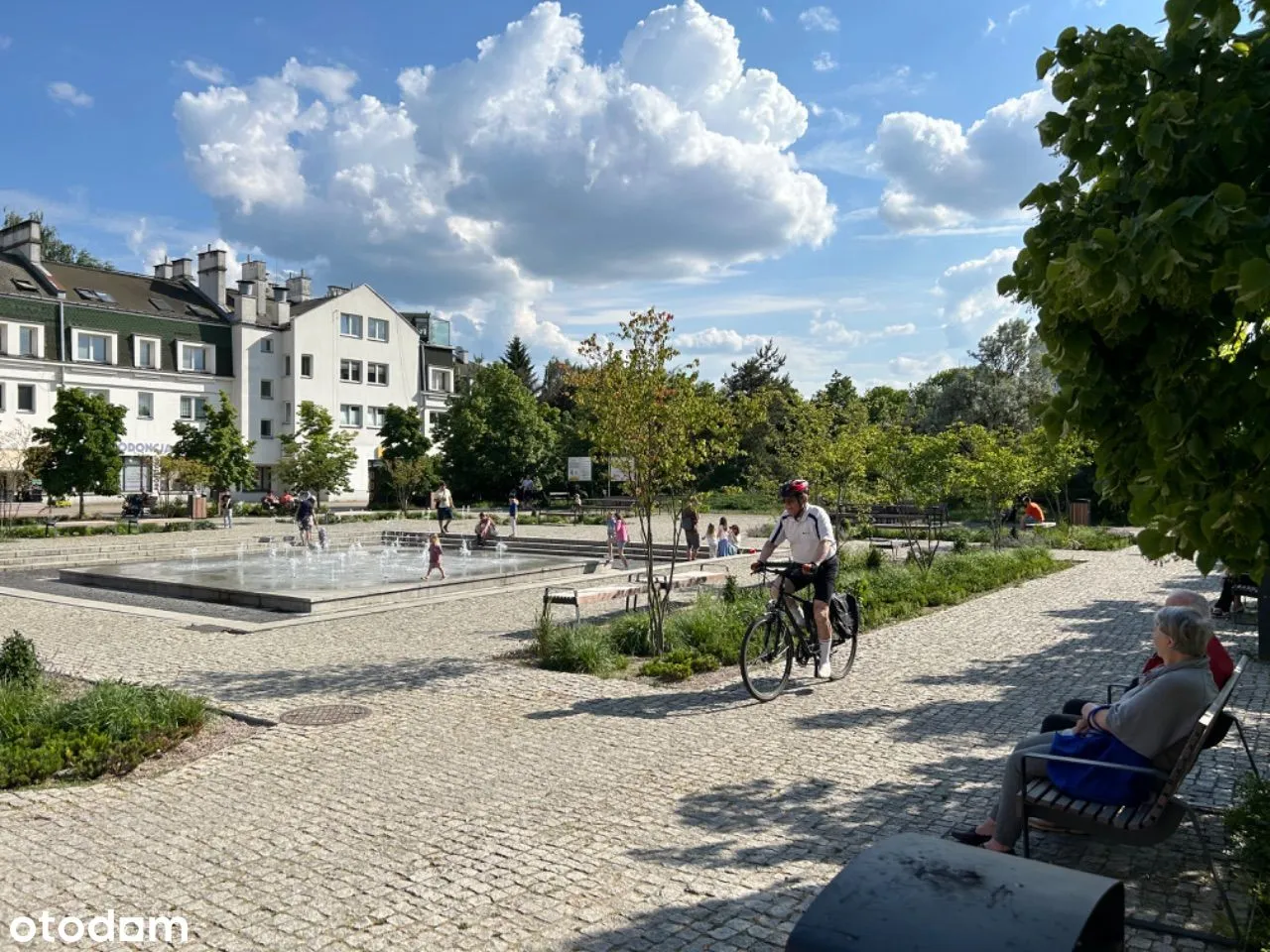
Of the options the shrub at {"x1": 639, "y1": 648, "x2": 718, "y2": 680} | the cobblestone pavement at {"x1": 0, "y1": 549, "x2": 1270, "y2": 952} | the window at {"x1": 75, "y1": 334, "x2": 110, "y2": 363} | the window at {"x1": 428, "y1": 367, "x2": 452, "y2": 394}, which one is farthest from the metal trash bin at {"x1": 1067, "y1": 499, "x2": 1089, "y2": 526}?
the window at {"x1": 75, "y1": 334, "x2": 110, "y2": 363}

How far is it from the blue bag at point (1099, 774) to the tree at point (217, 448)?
141 ft

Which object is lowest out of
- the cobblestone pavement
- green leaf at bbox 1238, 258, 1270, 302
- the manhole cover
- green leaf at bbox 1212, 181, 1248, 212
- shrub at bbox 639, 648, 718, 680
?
the cobblestone pavement

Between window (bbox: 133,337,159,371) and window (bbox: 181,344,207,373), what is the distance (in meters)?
1.65

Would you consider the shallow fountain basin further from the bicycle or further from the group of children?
the bicycle

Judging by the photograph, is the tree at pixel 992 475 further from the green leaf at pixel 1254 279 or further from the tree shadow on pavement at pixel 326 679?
the green leaf at pixel 1254 279

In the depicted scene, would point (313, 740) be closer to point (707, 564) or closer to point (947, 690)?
point (947, 690)

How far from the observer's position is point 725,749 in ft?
23.1

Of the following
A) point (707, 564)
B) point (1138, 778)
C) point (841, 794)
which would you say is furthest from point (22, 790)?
point (707, 564)

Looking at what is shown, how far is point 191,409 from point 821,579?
53716 mm

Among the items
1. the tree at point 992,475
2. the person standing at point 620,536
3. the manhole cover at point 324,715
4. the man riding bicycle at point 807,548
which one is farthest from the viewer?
the person standing at point 620,536

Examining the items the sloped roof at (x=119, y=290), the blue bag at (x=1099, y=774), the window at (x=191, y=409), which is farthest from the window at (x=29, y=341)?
the blue bag at (x=1099, y=774)

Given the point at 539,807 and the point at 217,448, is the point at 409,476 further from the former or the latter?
the point at 539,807

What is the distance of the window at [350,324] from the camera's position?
60.9 metres

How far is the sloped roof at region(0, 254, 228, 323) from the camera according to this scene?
49594 mm
